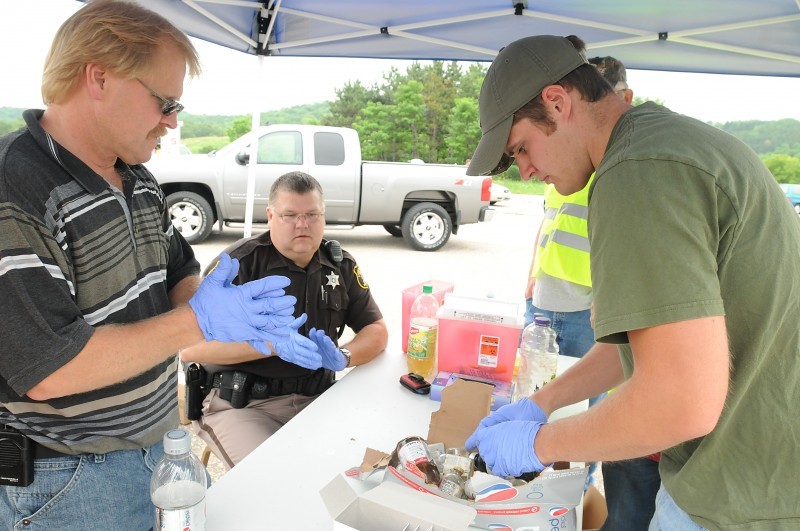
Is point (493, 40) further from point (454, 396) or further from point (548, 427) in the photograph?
point (548, 427)

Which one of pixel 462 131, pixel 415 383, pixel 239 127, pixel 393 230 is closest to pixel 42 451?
pixel 415 383

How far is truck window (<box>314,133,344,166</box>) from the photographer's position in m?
8.32

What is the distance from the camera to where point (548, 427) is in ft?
3.61

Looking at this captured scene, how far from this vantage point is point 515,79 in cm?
116

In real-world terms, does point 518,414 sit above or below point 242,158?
below

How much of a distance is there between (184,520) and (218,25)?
10.0ft

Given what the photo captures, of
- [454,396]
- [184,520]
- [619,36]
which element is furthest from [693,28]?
[184,520]

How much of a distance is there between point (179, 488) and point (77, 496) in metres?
0.34

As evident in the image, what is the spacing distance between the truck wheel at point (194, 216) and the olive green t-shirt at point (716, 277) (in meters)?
7.92

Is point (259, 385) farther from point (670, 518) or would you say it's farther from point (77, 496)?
point (670, 518)

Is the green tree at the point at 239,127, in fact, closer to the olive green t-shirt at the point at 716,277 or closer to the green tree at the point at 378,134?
the green tree at the point at 378,134

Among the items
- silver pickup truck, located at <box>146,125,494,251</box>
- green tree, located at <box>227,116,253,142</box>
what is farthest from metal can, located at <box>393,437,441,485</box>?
green tree, located at <box>227,116,253,142</box>

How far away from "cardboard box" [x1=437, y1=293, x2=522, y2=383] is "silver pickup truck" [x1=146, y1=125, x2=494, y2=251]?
21.3 feet

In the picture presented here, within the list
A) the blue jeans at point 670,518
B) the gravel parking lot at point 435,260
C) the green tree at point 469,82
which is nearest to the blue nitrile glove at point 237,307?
the blue jeans at point 670,518
